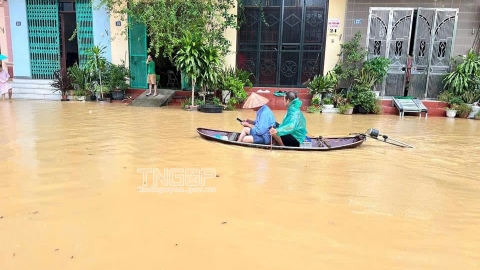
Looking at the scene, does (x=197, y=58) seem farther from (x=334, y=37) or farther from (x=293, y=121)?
(x=293, y=121)

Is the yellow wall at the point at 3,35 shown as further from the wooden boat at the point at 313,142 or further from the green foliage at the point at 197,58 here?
the wooden boat at the point at 313,142

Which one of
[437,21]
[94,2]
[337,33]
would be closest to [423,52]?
[437,21]

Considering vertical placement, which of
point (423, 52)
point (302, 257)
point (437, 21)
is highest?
point (437, 21)

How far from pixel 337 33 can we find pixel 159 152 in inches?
311

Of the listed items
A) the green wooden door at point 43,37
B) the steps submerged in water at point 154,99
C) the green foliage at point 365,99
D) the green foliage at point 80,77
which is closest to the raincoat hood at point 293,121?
the green foliage at point 365,99

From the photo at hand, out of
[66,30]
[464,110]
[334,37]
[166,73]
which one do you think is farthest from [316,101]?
[66,30]

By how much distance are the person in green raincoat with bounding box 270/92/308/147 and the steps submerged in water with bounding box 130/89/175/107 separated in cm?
628

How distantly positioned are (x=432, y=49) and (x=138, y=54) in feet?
30.0

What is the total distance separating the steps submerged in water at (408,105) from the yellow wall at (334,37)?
218 cm

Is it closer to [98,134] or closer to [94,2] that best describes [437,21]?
[98,134]

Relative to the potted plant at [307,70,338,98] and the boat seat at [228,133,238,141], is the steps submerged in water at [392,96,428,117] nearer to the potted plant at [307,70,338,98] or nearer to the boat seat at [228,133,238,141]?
the potted plant at [307,70,338,98]

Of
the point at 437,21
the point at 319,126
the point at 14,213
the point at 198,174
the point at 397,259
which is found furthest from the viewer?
the point at 437,21

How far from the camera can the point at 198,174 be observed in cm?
424

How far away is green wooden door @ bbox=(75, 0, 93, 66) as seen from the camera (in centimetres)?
1191
